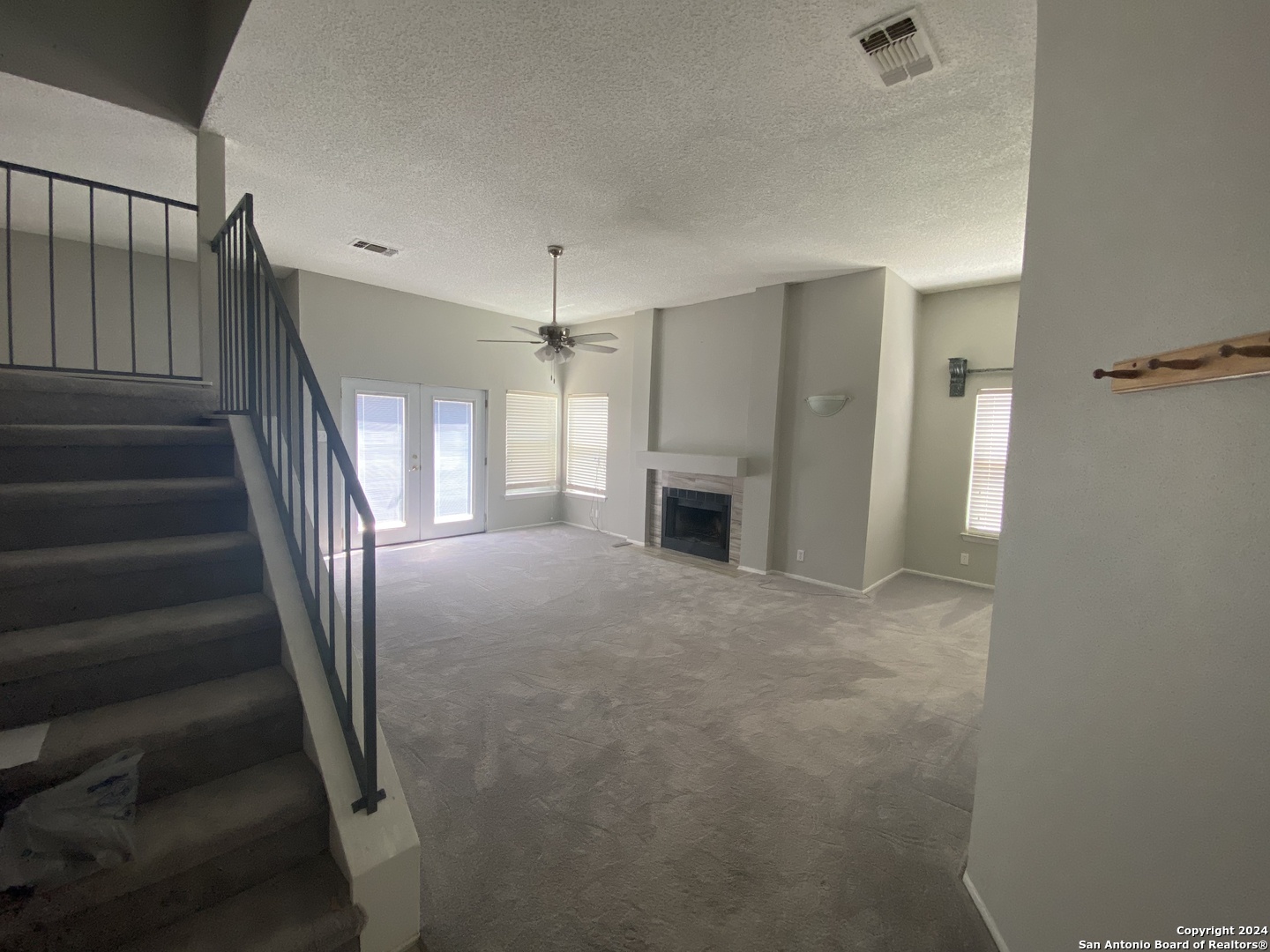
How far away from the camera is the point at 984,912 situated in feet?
5.27

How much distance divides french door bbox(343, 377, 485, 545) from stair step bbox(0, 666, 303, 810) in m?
4.62

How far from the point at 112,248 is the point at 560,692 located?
19.5 ft

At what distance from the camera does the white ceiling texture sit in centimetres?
196

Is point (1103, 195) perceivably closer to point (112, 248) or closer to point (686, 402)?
point (686, 402)

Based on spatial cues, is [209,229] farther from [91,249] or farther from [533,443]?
[533,443]

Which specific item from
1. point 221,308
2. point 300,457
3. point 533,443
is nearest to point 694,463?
point 533,443

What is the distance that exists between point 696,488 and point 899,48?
4.45m

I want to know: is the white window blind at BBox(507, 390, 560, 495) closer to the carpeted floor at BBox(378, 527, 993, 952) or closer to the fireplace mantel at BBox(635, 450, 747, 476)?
the fireplace mantel at BBox(635, 450, 747, 476)

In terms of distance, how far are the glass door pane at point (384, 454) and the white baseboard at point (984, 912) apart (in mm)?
5901

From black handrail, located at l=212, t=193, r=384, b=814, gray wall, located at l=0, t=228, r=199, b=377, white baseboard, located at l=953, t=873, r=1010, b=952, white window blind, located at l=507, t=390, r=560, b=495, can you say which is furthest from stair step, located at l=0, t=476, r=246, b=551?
white window blind, located at l=507, t=390, r=560, b=495

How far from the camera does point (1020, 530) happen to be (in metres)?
1.51

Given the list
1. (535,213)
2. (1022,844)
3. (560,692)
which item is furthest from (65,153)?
(1022,844)

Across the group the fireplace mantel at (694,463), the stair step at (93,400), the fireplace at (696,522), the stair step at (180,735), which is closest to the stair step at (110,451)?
the stair step at (93,400)

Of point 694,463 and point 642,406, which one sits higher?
point 642,406
